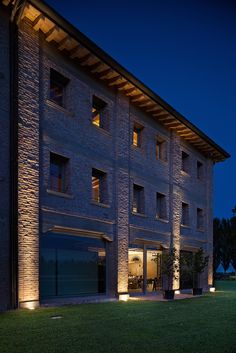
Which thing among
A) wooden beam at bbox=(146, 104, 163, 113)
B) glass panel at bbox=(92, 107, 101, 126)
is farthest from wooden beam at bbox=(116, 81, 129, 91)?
wooden beam at bbox=(146, 104, 163, 113)

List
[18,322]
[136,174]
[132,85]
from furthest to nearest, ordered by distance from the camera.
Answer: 1. [136,174]
2. [132,85]
3. [18,322]

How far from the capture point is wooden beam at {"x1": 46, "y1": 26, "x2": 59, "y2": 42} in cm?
1498

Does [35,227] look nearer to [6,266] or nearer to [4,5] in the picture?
[6,266]

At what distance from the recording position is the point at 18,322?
1062 centimetres

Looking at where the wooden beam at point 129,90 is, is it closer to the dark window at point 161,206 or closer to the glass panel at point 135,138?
the glass panel at point 135,138

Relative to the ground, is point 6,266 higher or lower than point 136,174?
lower

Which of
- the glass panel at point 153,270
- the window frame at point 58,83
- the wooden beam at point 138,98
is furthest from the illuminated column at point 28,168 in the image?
the glass panel at point 153,270

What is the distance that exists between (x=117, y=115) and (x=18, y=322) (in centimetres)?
1151

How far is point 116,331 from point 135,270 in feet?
38.6

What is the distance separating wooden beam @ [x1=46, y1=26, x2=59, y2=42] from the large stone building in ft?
0.24

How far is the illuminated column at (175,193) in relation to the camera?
24.4 m

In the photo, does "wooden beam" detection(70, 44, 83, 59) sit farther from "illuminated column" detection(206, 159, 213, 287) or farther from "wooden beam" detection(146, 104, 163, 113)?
"illuminated column" detection(206, 159, 213, 287)

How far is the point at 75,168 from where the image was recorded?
16.9 m

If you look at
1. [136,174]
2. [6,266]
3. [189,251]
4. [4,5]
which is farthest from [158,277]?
[4,5]
